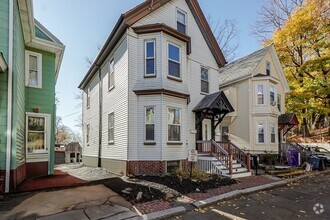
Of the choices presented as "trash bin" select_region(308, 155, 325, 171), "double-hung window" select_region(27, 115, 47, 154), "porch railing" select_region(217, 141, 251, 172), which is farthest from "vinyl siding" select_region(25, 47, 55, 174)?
"trash bin" select_region(308, 155, 325, 171)

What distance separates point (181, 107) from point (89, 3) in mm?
6971

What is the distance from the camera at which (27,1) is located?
26.5 ft

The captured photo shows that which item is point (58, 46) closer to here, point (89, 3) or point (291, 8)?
point (89, 3)

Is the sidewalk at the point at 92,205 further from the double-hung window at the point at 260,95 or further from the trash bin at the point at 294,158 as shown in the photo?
the double-hung window at the point at 260,95

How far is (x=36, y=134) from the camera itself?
10.5 meters

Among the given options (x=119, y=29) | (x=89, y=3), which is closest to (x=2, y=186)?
(x=119, y=29)

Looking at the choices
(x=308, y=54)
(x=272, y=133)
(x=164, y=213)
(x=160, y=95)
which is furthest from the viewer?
(x=308, y=54)

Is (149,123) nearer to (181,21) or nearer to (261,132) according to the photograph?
(181,21)

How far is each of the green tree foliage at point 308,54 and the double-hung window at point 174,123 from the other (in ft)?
52.6

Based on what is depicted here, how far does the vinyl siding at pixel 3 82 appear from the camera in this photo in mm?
6711

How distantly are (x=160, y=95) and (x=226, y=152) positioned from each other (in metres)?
4.26

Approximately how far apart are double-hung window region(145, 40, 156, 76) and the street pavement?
662cm

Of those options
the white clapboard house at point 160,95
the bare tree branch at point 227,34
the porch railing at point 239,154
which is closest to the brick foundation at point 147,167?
the white clapboard house at point 160,95

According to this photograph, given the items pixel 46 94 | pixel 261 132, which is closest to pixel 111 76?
pixel 46 94
